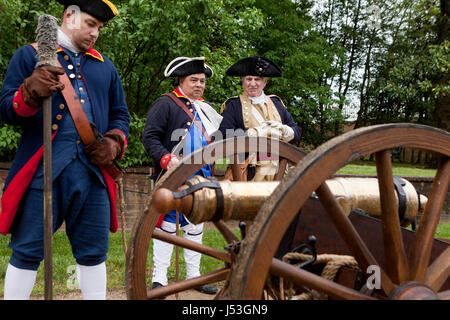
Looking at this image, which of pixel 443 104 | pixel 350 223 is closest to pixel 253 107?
pixel 350 223

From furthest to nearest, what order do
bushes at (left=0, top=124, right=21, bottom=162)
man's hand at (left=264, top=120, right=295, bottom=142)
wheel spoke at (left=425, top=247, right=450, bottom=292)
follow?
bushes at (left=0, top=124, right=21, bottom=162), man's hand at (left=264, top=120, right=295, bottom=142), wheel spoke at (left=425, top=247, right=450, bottom=292)

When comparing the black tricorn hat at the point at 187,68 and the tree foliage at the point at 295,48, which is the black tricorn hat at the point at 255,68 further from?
the tree foliage at the point at 295,48

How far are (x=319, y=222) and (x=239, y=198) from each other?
2.05 ft

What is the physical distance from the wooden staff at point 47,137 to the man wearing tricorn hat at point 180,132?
4.91 ft

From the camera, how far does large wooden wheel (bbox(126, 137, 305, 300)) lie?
204 centimetres

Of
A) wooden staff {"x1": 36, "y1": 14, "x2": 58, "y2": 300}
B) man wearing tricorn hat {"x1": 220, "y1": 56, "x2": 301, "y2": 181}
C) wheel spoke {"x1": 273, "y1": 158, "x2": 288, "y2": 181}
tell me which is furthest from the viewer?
man wearing tricorn hat {"x1": 220, "y1": 56, "x2": 301, "y2": 181}

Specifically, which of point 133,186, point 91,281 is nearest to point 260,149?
point 91,281

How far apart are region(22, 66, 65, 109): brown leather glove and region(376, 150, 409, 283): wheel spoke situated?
1.47 metres

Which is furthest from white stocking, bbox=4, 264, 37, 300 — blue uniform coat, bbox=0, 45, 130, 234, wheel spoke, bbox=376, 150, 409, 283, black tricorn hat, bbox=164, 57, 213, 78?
black tricorn hat, bbox=164, 57, 213, 78

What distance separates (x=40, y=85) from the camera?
78.0 inches

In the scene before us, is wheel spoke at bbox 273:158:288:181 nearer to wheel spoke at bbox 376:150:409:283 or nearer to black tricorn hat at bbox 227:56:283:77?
wheel spoke at bbox 376:150:409:283

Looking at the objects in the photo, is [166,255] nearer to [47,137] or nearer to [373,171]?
[47,137]

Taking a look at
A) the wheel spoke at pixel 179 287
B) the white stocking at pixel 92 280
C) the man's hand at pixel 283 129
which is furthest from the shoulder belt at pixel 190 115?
the wheel spoke at pixel 179 287
